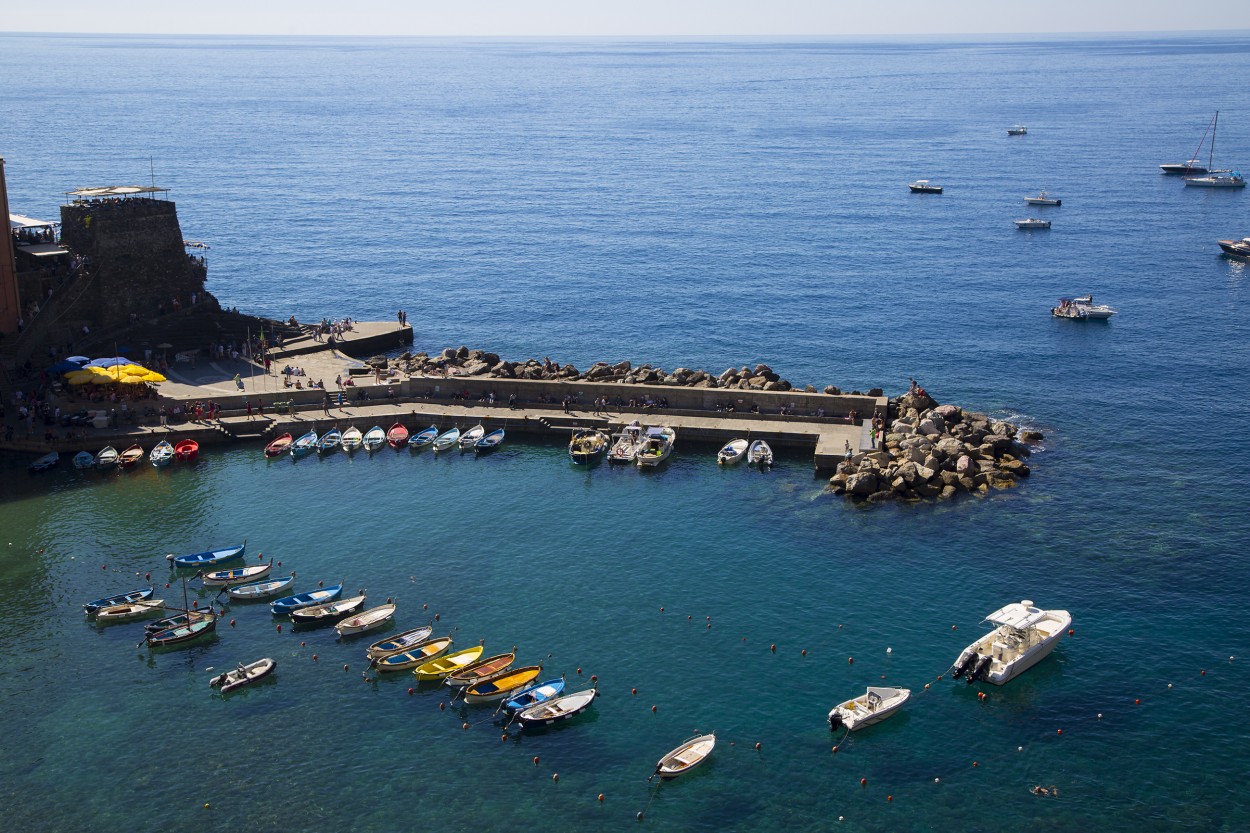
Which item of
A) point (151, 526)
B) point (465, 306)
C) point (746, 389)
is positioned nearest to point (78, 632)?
point (151, 526)

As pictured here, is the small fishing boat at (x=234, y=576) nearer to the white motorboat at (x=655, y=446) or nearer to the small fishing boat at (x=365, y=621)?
the small fishing boat at (x=365, y=621)

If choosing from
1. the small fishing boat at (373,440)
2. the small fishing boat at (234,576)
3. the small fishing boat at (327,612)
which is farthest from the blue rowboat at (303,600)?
the small fishing boat at (373,440)

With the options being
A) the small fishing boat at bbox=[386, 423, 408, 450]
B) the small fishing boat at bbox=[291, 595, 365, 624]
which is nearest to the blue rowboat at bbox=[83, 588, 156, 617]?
the small fishing boat at bbox=[291, 595, 365, 624]

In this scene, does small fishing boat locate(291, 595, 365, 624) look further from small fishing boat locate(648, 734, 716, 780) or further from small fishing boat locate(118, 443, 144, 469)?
small fishing boat locate(118, 443, 144, 469)

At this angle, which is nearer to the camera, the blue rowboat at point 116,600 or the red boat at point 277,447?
the blue rowboat at point 116,600

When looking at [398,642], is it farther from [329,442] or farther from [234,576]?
[329,442]

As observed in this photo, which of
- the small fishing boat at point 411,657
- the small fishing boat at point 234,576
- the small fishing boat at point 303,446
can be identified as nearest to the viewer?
the small fishing boat at point 411,657

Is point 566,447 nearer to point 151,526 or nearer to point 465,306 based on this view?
point 151,526
